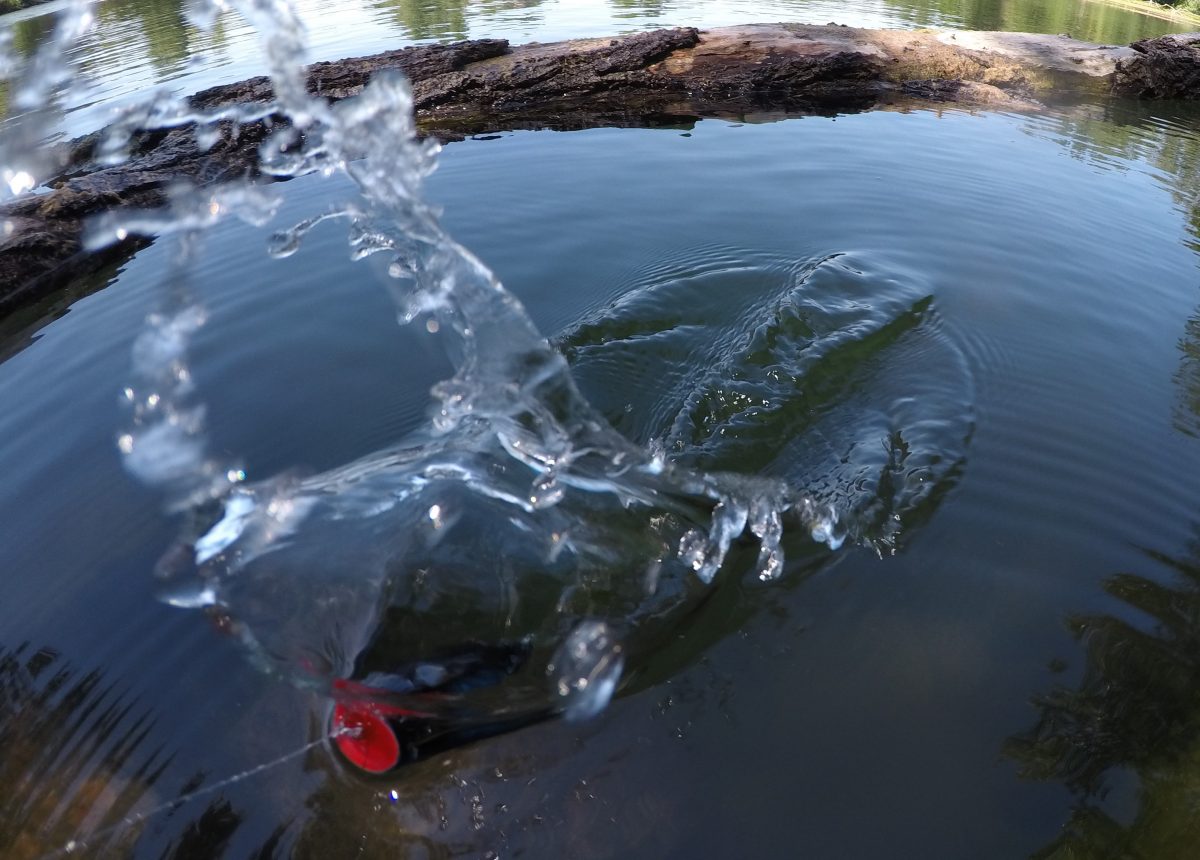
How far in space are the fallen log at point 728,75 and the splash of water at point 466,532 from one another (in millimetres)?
6645

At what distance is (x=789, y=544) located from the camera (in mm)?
3432

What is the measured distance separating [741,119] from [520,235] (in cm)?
472

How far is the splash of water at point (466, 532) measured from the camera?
282cm

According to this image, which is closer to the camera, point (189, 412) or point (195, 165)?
point (189, 412)

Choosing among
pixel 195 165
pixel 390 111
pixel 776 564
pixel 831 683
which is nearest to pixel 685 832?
pixel 831 683

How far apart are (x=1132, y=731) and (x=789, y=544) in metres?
1.29

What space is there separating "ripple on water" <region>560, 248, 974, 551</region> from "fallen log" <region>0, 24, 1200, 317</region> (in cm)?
535

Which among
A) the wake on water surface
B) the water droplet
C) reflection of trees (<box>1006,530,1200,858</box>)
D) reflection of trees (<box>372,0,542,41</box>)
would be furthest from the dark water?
reflection of trees (<box>1006,530,1200,858</box>)

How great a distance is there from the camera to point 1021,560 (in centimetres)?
338

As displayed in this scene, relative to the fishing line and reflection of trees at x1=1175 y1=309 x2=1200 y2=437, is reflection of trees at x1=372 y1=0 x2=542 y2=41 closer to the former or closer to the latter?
reflection of trees at x1=1175 y1=309 x2=1200 y2=437

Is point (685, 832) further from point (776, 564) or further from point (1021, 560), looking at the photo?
point (1021, 560)

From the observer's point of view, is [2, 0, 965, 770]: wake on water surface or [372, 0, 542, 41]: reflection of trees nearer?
[2, 0, 965, 770]: wake on water surface

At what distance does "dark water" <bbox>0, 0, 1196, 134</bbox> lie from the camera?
13.9 metres

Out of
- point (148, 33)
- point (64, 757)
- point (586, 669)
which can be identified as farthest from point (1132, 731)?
point (148, 33)
